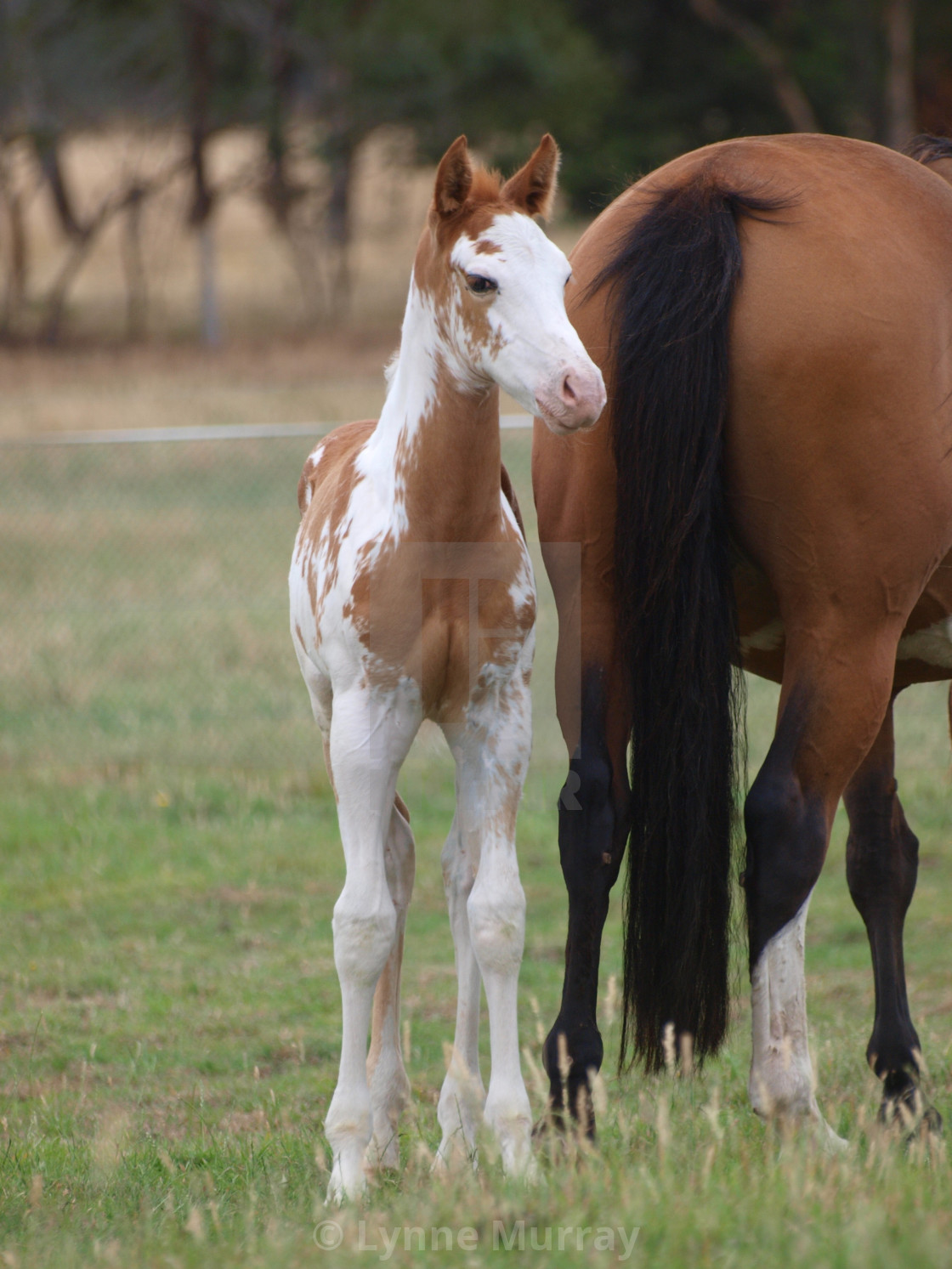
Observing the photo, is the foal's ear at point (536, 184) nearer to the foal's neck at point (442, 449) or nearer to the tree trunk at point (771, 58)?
the foal's neck at point (442, 449)

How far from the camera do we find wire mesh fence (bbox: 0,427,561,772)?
7105 millimetres

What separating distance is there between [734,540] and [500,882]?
86 cm

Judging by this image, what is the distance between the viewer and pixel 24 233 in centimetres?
2411

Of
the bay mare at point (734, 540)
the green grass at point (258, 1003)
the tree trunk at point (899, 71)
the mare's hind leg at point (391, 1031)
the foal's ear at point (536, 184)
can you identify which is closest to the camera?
the green grass at point (258, 1003)

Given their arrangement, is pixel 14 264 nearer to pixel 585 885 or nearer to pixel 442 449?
pixel 442 449

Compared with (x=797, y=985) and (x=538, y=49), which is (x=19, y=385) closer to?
(x=538, y=49)

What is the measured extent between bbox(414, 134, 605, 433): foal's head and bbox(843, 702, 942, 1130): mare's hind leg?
1501 mm

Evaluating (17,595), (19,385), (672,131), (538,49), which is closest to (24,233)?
(19,385)

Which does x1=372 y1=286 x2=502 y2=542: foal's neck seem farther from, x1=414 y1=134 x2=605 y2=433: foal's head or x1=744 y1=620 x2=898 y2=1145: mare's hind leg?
x1=744 y1=620 x2=898 y2=1145: mare's hind leg

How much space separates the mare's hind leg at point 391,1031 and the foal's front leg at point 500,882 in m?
0.26

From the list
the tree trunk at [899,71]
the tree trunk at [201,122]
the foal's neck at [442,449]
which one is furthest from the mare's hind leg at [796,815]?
the tree trunk at [201,122]

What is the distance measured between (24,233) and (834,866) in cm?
2220

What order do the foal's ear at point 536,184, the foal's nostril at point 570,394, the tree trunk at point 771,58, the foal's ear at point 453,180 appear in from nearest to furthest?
the foal's nostril at point 570,394
the foal's ear at point 453,180
the foal's ear at point 536,184
the tree trunk at point 771,58

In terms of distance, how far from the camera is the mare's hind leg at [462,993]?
9.24ft
